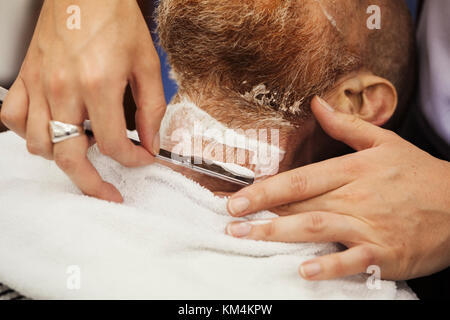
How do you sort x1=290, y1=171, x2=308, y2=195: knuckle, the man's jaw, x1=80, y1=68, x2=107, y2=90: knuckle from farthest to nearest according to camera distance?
the man's jaw, x1=290, y1=171, x2=308, y2=195: knuckle, x1=80, y1=68, x2=107, y2=90: knuckle

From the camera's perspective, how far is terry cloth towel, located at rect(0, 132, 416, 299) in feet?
2.02

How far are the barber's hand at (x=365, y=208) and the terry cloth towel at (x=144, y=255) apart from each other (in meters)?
0.03

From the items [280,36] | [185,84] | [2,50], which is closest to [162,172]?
[185,84]

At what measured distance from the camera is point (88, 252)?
2.07 ft

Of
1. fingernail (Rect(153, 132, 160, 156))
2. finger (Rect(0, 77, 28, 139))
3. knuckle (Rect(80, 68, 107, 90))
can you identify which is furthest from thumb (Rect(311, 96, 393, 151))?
finger (Rect(0, 77, 28, 139))

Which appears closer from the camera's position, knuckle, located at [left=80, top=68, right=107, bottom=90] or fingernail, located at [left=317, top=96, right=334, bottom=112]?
knuckle, located at [left=80, top=68, right=107, bottom=90]

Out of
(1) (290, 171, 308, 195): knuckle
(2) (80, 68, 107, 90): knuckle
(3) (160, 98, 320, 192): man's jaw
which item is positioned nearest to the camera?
(2) (80, 68, 107, 90): knuckle

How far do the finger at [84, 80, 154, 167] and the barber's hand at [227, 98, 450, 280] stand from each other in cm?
22

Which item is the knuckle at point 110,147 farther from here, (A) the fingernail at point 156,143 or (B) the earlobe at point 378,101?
(B) the earlobe at point 378,101

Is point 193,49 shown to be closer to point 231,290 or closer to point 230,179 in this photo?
point 230,179

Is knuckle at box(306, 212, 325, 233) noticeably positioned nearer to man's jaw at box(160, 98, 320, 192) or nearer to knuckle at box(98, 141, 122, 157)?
man's jaw at box(160, 98, 320, 192)

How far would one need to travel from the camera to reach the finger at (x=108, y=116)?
59cm

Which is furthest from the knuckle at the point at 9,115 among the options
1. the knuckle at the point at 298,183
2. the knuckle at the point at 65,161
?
the knuckle at the point at 298,183

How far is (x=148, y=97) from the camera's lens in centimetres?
65
